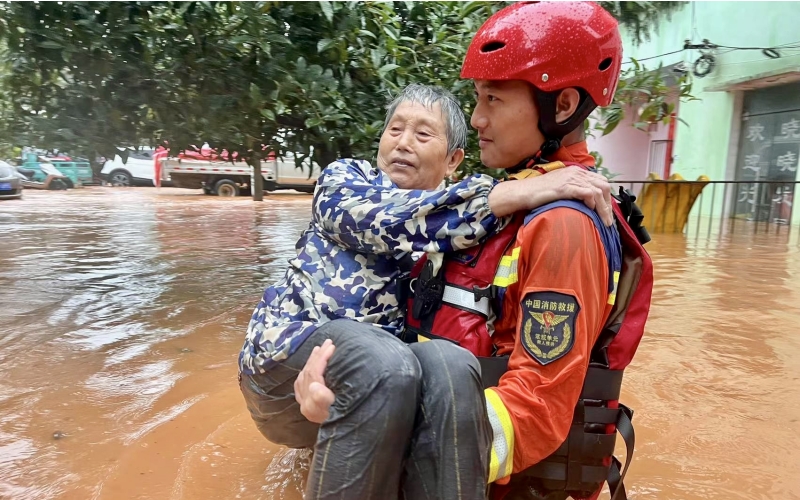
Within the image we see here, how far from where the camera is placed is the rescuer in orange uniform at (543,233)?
4.88ft

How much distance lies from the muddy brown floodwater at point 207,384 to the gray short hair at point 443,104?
150 cm

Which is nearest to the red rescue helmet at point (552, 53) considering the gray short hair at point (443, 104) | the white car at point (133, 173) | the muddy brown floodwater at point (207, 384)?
the gray short hair at point (443, 104)

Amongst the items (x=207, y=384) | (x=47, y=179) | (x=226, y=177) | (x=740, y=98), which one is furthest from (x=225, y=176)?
(x=207, y=384)

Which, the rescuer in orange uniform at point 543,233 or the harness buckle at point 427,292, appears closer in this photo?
the rescuer in orange uniform at point 543,233

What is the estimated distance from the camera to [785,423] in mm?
3031

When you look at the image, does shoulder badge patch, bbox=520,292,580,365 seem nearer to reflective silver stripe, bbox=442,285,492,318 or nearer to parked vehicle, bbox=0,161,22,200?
reflective silver stripe, bbox=442,285,492,318

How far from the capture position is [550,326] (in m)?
1.48

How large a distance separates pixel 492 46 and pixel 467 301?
0.73m

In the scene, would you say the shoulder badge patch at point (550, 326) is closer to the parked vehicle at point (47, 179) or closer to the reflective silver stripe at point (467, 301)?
the reflective silver stripe at point (467, 301)

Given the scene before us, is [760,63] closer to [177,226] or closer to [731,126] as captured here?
[731,126]

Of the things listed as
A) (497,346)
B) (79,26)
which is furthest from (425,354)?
(79,26)

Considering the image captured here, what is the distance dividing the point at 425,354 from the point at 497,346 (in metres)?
0.30

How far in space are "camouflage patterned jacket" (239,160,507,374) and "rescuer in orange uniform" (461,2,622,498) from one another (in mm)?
169

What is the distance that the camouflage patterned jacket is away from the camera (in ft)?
5.49
